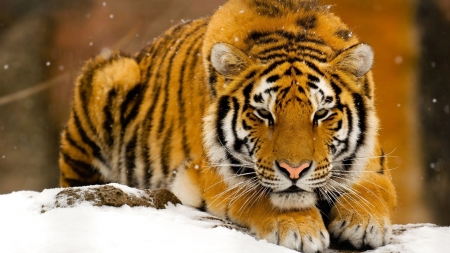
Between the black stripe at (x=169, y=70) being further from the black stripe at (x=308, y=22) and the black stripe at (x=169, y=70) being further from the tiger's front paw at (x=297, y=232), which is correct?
the tiger's front paw at (x=297, y=232)

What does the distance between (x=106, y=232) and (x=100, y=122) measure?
1942mm

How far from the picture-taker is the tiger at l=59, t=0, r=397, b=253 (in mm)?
2123

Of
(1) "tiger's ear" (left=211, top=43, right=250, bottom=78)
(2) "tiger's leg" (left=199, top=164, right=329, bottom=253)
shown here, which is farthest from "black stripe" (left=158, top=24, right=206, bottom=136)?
(1) "tiger's ear" (left=211, top=43, right=250, bottom=78)

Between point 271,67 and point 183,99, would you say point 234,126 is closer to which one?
point 271,67

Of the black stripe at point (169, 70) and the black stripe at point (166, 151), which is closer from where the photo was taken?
the black stripe at point (166, 151)

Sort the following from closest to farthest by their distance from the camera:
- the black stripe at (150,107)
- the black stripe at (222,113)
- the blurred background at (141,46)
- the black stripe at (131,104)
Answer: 1. the black stripe at (222,113)
2. the black stripe at (150,107)
3. the black stripe at (131,104)
4. the blurred background at (141,46)

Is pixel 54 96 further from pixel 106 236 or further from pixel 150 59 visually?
pixel 106 236

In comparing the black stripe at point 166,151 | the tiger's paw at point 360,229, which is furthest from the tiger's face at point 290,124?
the black stripe at point 166,151

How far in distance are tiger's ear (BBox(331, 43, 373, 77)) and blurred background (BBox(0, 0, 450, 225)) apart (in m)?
3.47

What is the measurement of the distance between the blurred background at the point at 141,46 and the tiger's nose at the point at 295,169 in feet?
12.8

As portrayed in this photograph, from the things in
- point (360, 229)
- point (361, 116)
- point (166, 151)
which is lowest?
point (360, 229)

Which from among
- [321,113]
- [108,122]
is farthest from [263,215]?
[108,122]

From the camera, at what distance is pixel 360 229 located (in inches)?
85.0

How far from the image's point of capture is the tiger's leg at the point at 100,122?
11.5ft
